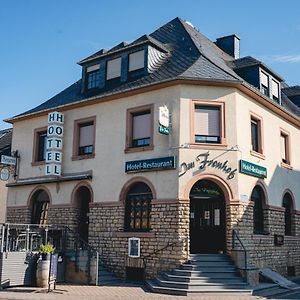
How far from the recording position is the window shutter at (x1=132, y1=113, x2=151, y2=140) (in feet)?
60.5

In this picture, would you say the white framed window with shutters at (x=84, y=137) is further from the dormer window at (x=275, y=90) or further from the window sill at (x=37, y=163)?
the dormer window at (x=275, y=90)

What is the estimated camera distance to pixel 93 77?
21.7 m

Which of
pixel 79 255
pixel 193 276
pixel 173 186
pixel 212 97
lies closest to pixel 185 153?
pixel 173 186

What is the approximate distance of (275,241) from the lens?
63.9 feet

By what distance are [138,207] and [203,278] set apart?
14.0 feet

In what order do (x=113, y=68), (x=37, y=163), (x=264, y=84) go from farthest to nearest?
(x=37, y=163), (x=264, y=84), (x=113, y=68)

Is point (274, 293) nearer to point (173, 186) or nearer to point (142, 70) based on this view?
point (173, 186)

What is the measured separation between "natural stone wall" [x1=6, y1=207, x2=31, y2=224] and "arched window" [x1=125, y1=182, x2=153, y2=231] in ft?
19.7

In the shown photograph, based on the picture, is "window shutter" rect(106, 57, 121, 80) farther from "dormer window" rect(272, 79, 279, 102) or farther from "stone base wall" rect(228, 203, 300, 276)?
"stone base wall" rect(228, 203, 300, 276)

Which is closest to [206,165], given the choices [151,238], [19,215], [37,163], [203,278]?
[151,238]

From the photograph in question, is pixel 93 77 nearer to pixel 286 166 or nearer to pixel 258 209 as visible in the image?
pixel 258 209

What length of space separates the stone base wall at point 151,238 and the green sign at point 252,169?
2.75 m

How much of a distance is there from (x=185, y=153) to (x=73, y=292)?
20.9 feet

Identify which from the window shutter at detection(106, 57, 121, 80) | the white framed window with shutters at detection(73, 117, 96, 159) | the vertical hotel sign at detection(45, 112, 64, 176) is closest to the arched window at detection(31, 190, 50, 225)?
Result: the vertical hotel sign at detection(45, 112, 64, 176)
